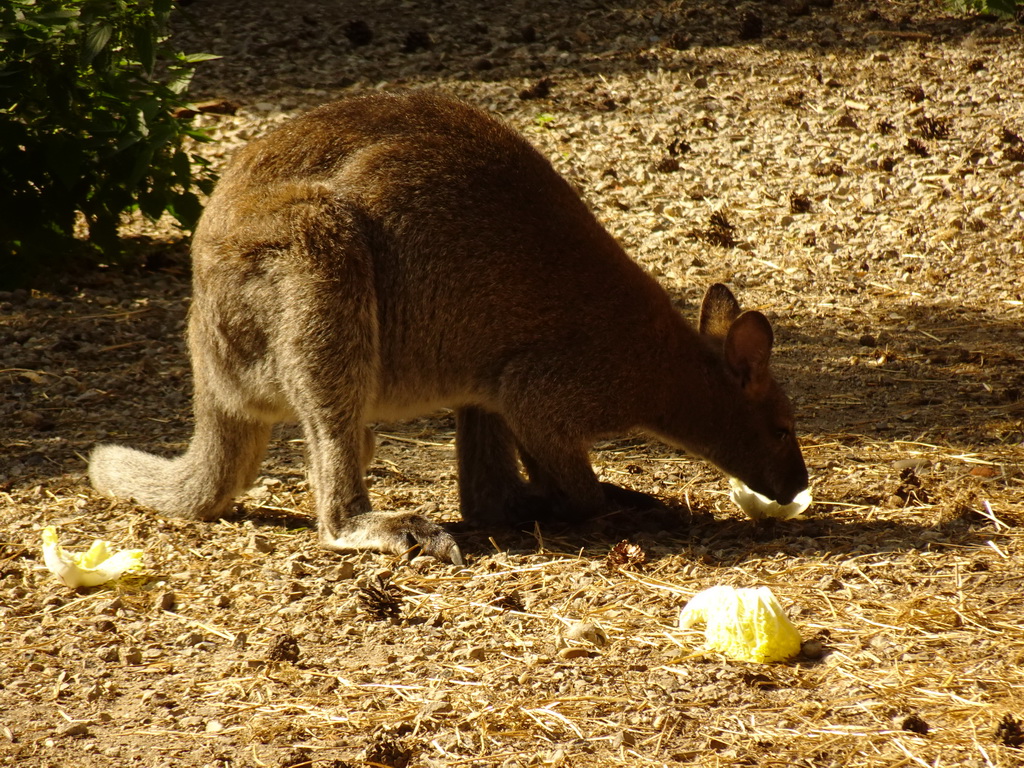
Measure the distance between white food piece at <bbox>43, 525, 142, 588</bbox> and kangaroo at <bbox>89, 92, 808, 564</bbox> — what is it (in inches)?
22.3

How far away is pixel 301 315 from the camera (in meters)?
4.04

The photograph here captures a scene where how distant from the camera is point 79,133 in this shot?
21.4ft

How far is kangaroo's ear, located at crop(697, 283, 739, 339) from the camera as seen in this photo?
4660 mm

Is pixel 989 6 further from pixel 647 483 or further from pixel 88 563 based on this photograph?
pixel 88 563

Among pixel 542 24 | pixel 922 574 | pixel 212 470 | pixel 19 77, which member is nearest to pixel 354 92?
pixel 542 24

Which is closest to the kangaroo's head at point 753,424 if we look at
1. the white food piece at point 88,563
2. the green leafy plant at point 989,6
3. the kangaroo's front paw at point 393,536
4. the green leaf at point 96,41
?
the kangaroo's front paw at point 393,536

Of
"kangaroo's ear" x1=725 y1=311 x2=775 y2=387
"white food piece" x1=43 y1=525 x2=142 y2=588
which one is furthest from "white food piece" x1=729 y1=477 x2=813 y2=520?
"white food piece" x1=43 y1=525 x2=142 y2=588

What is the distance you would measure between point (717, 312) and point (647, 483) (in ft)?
2.60

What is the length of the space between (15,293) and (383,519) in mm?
3709

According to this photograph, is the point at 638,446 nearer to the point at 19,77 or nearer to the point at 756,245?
the point at 756,245

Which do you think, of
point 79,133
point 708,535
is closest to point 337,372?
point 708,535

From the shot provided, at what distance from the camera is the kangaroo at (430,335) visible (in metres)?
4.12

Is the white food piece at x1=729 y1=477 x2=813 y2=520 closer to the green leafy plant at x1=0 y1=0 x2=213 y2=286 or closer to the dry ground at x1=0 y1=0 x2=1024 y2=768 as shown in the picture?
the dry ground at x1=0 y1=0 x2=1024 y2=768

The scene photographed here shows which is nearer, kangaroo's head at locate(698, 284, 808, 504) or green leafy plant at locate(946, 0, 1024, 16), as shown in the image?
kangaroo's head at locate(698, 284, 808, 504)
